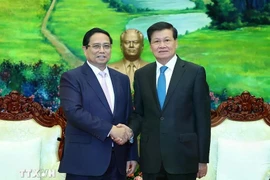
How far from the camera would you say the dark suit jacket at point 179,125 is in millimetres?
2219

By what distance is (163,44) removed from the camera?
228 centimetres

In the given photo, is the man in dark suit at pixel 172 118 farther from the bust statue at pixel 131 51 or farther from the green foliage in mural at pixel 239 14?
the green foliage in mural at pixel 239 14

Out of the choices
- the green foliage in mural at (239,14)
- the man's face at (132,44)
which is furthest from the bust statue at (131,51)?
the green foliage in mural at (239,14)

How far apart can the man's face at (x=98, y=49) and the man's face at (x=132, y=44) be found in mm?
1133

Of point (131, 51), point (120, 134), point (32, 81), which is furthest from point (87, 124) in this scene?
point (32, 81)

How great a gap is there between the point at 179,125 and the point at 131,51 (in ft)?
4.59

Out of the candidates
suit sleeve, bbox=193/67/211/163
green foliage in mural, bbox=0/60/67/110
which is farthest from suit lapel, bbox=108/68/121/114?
green foliage in mural, bbox=0/60/67/110

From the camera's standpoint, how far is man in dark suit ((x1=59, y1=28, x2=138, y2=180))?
2.19 m

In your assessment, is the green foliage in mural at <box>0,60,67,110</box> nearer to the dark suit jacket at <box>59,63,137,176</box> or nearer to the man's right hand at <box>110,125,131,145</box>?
the dark suit jacket at <box>59,63,137,176</box>

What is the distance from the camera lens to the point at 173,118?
222cm

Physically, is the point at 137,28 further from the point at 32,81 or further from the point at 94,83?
the point at 94,83

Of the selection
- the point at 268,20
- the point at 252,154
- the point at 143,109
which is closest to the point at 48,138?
the point at 143,109

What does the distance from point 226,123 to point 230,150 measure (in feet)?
0.79

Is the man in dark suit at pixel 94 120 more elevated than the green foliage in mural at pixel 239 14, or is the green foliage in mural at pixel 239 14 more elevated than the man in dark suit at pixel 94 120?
the green foliage in mural at pixel 239 14
